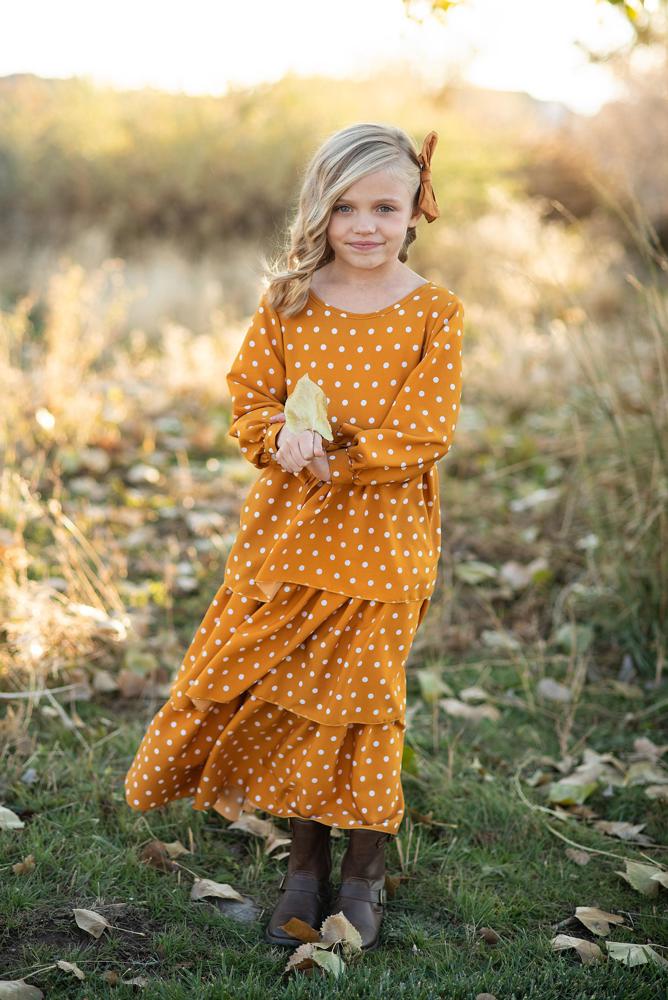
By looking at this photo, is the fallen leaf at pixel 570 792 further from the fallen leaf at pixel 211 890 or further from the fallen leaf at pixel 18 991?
the fallen leaf at pixel 18 991

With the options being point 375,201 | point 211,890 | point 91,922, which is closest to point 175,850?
point 211,890

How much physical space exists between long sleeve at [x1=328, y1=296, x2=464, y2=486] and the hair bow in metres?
0.22

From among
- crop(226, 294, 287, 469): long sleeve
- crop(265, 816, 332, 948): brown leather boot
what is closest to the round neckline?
crop(226, 294, 287, 469): long sleeve

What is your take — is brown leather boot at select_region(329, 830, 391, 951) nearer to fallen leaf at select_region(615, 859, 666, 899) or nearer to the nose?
fallen leaf at select_region(615, 859, 666, 899)

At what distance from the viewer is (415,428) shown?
90.4 inches

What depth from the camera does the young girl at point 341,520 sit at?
7.62 feet

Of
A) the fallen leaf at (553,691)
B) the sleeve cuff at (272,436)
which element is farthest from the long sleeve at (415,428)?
the fallen leaf at (553,691)

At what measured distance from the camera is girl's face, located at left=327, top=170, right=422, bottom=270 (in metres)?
2.31

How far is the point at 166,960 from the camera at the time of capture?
227 centimetres

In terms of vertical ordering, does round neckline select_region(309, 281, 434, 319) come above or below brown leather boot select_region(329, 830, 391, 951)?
above

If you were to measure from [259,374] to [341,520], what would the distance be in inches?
16.8

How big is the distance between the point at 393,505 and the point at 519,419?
14.3ft

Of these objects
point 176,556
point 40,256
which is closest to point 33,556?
point 176,556

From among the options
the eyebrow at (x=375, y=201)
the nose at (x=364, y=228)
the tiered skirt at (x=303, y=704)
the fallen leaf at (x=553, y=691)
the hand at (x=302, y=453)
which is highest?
the eyebrow at (x=375, y=201)
